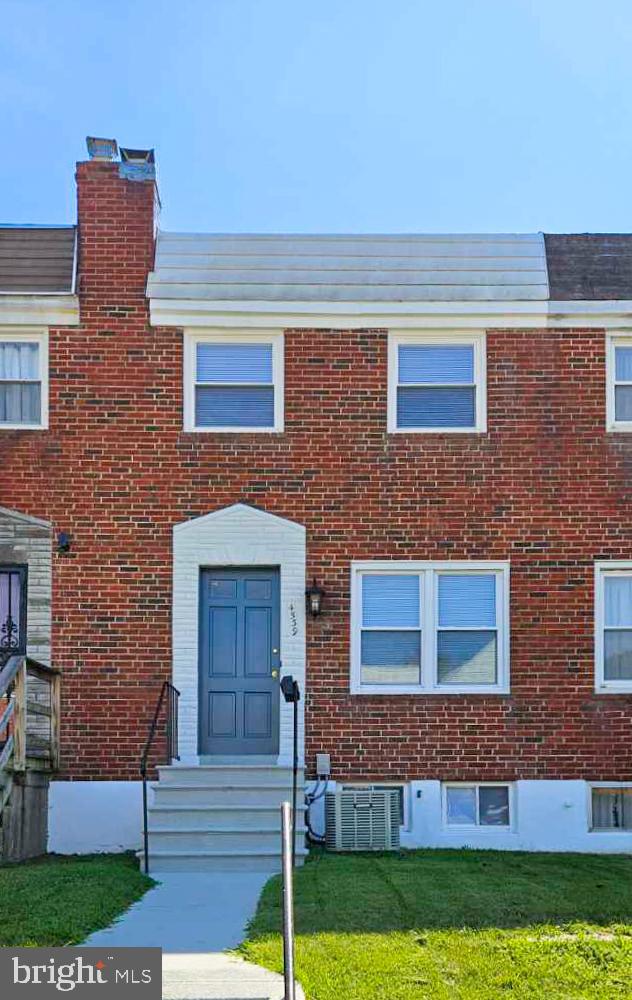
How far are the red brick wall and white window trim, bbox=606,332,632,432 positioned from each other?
90 millimetres

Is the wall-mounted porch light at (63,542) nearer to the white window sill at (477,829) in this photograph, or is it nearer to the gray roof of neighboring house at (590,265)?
the white window sill at (477,829)

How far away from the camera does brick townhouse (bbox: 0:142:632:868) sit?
14.3 m

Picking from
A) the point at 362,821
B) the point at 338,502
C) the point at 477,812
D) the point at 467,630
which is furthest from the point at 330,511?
the point at 477,812

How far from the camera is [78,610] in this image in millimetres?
14406

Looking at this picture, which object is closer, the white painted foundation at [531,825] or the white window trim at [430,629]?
the white painted foundation at [531,825]

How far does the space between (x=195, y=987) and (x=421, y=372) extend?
8530 mm

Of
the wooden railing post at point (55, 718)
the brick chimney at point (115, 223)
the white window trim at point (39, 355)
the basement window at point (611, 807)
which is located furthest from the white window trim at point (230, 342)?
the basement window at point (611, 807)

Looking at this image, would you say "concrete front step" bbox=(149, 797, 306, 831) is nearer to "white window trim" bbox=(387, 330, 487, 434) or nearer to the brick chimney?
"white window trim" bbox=(387, 330, 487, 434)

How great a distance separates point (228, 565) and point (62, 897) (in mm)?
5258

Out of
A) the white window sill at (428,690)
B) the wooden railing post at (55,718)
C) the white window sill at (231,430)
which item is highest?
Result: the white window sill at (231,430)

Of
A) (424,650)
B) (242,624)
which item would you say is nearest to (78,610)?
(242,624)

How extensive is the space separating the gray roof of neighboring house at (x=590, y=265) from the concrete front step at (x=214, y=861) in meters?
6.48

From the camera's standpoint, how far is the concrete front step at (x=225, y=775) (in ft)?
44.0

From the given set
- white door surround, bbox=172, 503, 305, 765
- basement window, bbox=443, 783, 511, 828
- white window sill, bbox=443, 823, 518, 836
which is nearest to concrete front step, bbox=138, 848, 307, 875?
white door surround, bbox=172, 503, 305, 765
